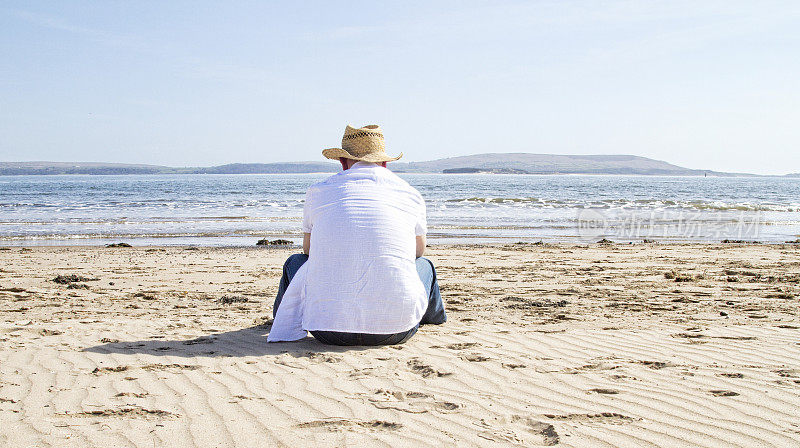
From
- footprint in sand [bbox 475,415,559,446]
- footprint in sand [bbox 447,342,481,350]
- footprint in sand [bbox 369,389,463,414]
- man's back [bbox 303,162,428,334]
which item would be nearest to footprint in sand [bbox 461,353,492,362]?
footprint in sand [bbox 447,342,481,350]

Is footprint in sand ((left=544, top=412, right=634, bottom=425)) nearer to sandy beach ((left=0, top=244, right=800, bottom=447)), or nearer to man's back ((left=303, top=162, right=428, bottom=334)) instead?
sandy beach ((left=0, top=244, right=800, bottom=447))

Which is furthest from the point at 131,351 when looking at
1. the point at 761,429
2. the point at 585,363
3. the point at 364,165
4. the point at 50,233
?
the point at 50,233

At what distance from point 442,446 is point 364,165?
1992mm

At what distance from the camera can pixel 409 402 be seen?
304 cm

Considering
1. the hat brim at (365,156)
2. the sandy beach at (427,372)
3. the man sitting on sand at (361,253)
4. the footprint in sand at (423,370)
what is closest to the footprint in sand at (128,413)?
the sandy beach at (427,372)

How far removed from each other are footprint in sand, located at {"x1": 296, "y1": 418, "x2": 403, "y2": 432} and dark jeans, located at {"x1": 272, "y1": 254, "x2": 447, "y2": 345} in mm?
1129

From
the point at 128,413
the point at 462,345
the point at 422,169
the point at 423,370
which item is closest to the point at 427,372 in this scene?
the point at 423,370

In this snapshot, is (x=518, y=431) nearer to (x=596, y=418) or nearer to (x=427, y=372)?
(x=596, y=418)

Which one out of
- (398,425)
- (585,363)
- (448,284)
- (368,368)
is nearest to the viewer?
(398,425)

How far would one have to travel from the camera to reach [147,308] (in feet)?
19.6

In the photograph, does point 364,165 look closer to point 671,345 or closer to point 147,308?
point 671,345

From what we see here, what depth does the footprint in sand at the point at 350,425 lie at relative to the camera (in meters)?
2.69

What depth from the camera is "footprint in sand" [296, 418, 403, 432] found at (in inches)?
106

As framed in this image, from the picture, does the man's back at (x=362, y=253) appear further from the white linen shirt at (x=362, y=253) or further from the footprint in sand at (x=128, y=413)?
the footprint in sand at (x=128, y=413)
